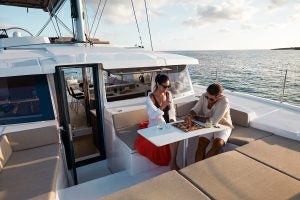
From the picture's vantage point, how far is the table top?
8.74 feet

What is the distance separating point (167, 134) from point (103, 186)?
1.14 metres

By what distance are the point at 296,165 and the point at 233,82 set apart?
15.1 m

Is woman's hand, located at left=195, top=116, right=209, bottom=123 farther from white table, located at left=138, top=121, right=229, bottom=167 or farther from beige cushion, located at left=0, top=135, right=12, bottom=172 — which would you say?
beige cushion, located at left=0, top=135, right=12, bottom=172

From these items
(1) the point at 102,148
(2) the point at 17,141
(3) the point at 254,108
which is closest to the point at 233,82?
(3) the point at 254,108

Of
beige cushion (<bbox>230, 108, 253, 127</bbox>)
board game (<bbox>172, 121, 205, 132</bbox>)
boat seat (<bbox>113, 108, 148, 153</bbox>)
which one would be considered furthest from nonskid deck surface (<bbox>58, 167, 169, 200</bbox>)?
beige cushion (<bbox>230, 108, 253, 127</bbox>)

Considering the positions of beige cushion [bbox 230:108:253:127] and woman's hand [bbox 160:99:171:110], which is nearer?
woman's hand [bbox 160:99:171:110]

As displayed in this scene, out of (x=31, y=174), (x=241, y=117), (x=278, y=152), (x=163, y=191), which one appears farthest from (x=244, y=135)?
(x=31, y=174)

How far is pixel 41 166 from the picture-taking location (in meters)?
2.90

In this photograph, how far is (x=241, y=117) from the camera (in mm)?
3936

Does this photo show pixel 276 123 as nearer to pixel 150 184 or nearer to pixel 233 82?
pixel 150 184

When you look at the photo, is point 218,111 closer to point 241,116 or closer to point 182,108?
point 241,116

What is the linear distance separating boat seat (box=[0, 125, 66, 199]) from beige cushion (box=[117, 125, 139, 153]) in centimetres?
91

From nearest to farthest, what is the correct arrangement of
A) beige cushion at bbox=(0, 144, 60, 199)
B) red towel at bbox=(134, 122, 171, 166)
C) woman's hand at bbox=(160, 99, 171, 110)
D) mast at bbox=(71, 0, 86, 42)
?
beige cushion at bbox=(0, 144, 60, 199) < red towel at bbox=(134, 122, 171, 166) < woman's hand at bbox=(160, 99, 171, 110) < mast at bbox=(71, 0, 86, 42)

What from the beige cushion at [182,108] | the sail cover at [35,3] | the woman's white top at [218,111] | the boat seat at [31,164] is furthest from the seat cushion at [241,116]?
the sail cover at [35,3]
